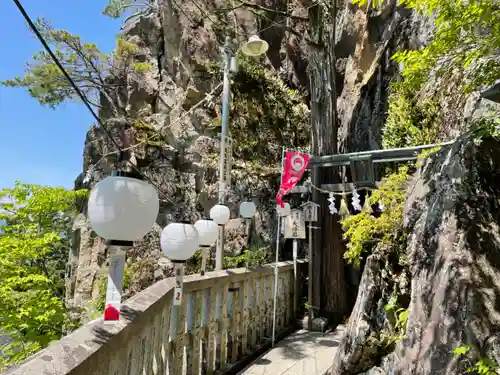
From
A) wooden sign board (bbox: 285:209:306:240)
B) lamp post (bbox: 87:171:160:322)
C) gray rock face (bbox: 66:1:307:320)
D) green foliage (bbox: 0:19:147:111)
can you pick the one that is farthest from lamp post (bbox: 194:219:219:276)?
green foliage (bbox: 0:19:147:111)

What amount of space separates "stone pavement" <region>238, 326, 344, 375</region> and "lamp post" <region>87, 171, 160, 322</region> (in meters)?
2.92

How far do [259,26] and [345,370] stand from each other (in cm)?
1170

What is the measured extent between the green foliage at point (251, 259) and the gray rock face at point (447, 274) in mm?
4644

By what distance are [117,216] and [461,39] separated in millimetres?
3357

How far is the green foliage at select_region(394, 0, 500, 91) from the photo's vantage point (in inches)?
99.9

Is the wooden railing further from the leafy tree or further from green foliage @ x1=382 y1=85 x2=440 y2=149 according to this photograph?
green foliage @ x1=382 y1=85 x2=440 y2=149

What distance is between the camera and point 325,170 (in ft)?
20.8

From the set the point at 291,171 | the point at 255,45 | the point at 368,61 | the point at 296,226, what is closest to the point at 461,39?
the point at 291,171

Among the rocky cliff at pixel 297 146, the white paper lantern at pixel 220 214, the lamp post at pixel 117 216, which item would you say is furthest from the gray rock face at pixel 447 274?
the lamp post at pixel 117 216

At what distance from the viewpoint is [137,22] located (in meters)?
13.2

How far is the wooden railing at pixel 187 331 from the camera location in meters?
1.37

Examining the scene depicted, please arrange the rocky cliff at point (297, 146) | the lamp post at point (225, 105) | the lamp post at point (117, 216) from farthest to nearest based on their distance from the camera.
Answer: the lamp post at point (225, 105), the rocky cliff at point (297, 146), the lamp post at point (117, 216)

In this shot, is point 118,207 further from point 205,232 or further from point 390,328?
point 390,328

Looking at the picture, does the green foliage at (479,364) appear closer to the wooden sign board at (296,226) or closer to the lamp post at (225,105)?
the lamp post at (225,105)
